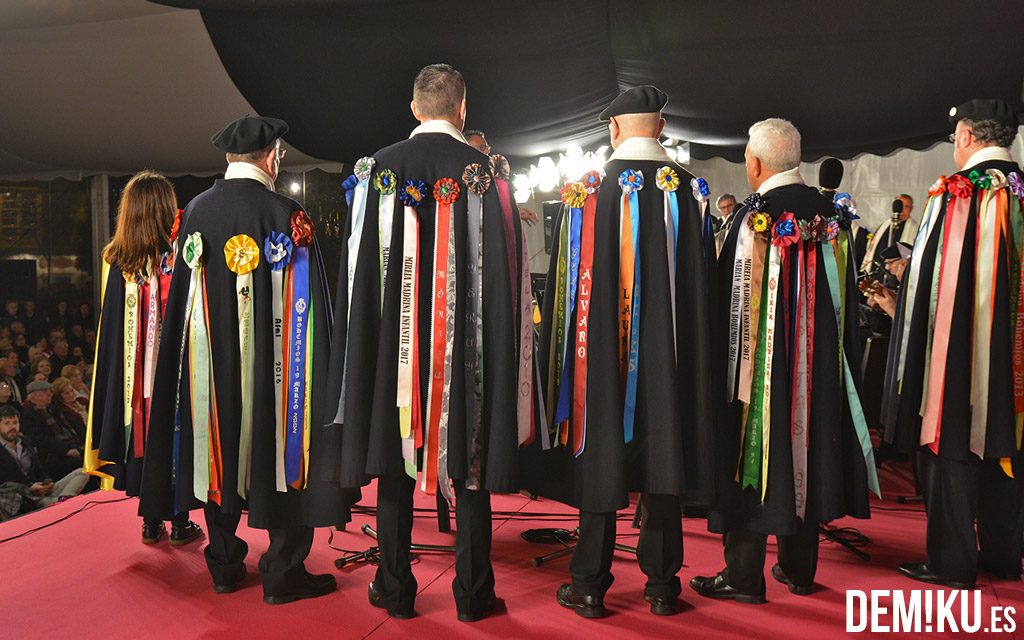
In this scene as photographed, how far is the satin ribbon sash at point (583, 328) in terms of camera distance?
283 centimetres

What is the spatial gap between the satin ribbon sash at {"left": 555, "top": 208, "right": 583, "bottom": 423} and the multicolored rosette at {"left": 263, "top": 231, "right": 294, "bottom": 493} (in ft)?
3.30

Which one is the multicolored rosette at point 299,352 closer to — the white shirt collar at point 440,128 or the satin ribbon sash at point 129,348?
the white shirt collar at point 440,128

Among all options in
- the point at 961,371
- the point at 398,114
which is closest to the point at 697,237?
the point at 961,371

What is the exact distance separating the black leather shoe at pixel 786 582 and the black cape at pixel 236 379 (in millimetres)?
1712

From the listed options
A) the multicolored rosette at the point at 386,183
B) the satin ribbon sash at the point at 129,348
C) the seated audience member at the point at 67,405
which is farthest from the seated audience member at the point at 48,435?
the multicolored rosette at the point at 386,183

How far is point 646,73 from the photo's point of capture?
207 inches

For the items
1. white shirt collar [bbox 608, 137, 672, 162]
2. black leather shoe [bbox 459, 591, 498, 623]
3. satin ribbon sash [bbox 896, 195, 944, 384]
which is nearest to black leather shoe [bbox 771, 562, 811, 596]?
satin ribbon sash [bbox 896, 195, 944, 384]

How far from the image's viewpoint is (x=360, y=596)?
9.90 feet

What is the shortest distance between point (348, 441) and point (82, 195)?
4985 millimetres

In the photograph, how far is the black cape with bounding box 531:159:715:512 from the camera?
275 centimetres

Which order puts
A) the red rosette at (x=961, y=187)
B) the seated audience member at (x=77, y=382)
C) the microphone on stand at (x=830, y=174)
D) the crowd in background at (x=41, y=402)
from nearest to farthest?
1. the red rosette at (x=961, y=187)
2. the crowd in background at (x=41, y=402)
3. the microphone on stand at (x=830, y=174)
4. the seated audience member at (x=77, y=382)

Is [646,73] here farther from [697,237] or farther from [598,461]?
[598,461]

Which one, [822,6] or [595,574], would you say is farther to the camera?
[822,6]

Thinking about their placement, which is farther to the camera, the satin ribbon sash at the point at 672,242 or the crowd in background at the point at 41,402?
the crowd in background at the point at 41,402
